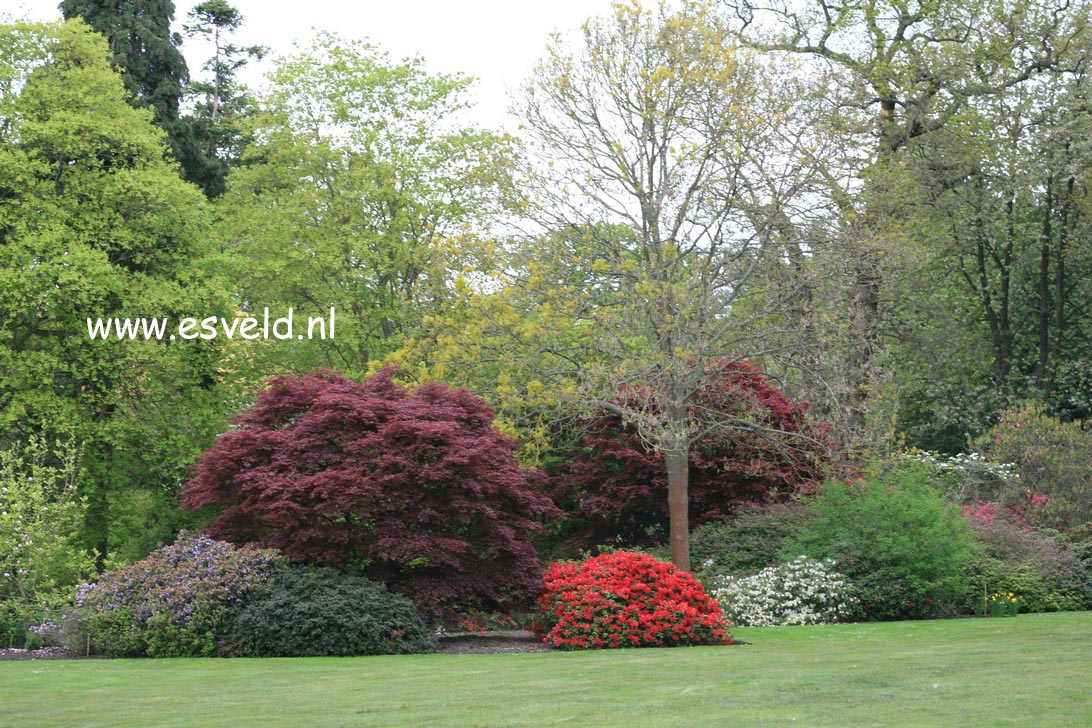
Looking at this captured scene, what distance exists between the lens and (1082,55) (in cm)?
2614

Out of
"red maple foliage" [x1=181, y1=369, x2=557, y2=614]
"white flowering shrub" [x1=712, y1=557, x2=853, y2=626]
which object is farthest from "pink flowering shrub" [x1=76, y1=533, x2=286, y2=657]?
"white flowering shrub" [x1=712, y1=557, x2=853, y2=626]

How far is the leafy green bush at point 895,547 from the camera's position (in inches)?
611

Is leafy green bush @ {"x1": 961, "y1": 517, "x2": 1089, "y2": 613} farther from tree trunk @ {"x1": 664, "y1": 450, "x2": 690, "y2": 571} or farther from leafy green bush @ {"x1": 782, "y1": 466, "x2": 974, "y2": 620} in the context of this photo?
tree trunk @ {"x1": 664, "y1": 450, "x2": 690, "y2": 571}

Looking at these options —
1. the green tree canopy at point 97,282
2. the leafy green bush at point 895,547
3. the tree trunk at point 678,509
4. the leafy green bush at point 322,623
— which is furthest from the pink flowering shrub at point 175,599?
the leafy green bush at point 895,547

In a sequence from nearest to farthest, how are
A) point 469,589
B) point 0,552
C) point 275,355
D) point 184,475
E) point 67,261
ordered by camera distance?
1. point 469,589
2. point 0,552
3. point 67,261
4. point 184,475
5. point 275,355

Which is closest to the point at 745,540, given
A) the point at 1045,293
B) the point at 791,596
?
the point at 791,596

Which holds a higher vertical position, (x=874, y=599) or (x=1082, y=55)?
(x=1082, y=55)

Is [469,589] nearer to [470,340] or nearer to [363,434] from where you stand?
[363,434]

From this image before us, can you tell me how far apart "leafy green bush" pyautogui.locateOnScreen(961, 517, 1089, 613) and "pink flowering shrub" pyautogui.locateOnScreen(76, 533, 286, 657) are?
10109mm

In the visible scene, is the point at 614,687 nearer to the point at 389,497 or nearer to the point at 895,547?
the point at 389,497

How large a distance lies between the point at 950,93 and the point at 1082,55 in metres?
3.16

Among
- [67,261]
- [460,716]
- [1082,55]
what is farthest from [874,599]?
[1082,55]

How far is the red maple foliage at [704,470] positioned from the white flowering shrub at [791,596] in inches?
82.8

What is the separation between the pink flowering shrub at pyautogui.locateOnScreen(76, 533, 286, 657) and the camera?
13.2m
